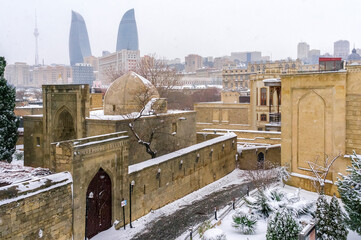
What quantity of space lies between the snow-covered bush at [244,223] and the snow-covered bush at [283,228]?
1932 mm

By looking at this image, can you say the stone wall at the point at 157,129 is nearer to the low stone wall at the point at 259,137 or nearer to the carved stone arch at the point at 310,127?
the low stone wall at the point at 259,137

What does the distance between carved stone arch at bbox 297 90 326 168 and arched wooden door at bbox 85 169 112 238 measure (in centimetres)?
1017

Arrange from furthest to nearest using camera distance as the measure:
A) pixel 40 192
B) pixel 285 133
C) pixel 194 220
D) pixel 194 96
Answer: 1. pixel 194 96
2. pixel 285 133
3. pixel 194 220
4. pixel 40 192

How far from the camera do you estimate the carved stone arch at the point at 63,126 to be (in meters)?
23.7

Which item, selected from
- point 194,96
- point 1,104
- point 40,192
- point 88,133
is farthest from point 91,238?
point 194,96

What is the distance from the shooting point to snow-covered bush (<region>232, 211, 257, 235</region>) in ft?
43.4

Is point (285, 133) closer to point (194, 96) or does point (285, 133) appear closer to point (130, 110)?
point (130, 110)

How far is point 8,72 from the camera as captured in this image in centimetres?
18088

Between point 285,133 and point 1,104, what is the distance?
64.2 feet

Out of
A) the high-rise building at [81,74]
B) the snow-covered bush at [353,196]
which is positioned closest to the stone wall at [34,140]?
the snow-covered bush at [353,196]

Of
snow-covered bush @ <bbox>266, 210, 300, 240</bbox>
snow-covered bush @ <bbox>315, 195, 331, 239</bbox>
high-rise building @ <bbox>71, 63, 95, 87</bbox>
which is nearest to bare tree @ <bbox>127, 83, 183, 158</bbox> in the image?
snow-covered bush @ <bbox>266, 210, 300, 240</bbox>

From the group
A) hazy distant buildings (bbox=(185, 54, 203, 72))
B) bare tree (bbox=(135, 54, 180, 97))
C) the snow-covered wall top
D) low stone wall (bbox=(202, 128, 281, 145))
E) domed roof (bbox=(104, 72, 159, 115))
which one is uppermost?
hazy distant buildings (bbox=(185, 54, 203, 72))

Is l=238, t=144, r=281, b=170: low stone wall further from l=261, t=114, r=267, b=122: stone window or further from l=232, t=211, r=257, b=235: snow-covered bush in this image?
l=232, t=211, r=257, b=235: snow-covered bush

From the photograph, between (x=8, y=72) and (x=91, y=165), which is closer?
(x=91, y=165)
